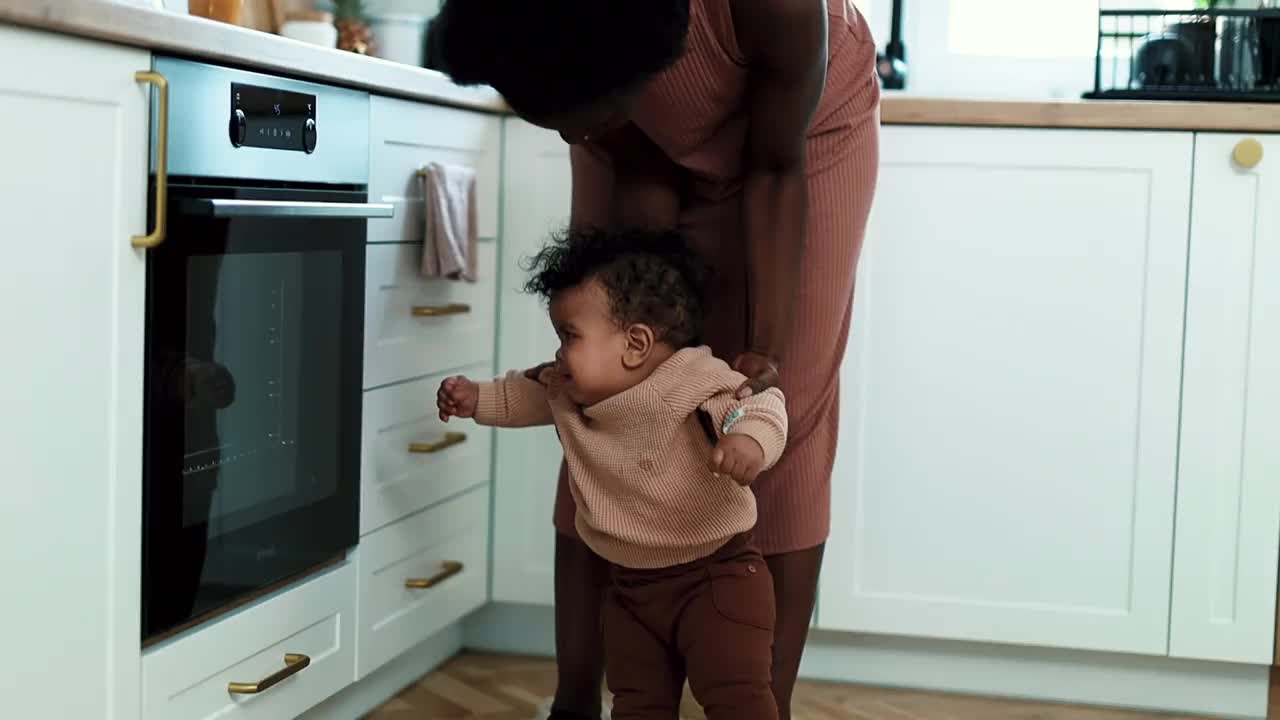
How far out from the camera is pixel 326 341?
1.93 m

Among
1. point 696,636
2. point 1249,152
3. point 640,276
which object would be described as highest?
point 1249,152

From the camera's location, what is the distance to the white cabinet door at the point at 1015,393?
231cm

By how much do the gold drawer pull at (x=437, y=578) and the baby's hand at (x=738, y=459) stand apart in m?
0.83

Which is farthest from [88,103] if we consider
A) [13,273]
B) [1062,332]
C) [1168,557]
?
[1168,557]

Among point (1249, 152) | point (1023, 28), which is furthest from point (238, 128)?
point (1023, 28)

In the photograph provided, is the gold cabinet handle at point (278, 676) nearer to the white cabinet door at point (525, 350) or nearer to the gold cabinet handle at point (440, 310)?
the gold cabinet handle at point (440, 310)

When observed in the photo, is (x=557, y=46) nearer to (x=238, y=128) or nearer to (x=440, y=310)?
(x=238, y=128)

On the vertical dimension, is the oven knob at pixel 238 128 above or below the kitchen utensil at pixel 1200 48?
below

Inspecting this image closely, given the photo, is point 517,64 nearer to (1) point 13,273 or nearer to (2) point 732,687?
(1) point 13,273

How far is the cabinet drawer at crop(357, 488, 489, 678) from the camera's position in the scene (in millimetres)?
2100

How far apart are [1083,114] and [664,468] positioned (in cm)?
102

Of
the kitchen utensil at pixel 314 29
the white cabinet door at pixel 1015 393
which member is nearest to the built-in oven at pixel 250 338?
the kitchen utensil at pixel 314 29

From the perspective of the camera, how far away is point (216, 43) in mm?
1581

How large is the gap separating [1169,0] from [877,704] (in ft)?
5.15
